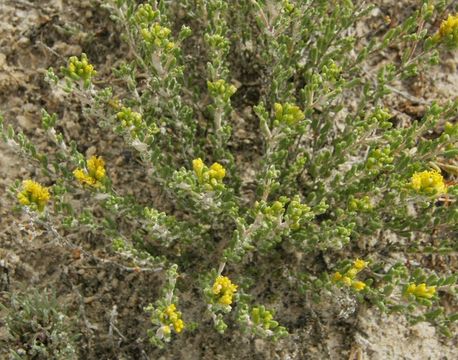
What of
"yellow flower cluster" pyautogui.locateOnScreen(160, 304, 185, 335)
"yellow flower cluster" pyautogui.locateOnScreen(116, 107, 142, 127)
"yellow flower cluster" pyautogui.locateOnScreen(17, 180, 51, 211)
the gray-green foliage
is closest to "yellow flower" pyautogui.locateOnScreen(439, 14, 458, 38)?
"yellow flower cluster" pyautogui.locateOnScreen(116, 107, 142, 127)

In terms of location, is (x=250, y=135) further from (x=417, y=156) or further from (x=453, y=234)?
(x=453, y=234)

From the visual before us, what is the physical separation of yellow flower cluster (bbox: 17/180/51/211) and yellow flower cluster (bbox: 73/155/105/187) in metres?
0.20

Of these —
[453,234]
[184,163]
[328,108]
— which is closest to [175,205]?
[184,163]

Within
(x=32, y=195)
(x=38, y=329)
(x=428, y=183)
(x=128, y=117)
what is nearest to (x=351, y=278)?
(x=428, y=183)

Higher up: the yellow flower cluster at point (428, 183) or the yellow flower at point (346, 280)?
the yellow flower cluster at point (428, 183)

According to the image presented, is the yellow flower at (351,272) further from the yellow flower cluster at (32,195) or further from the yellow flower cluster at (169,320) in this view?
the yellow flower cluster at (32,195)

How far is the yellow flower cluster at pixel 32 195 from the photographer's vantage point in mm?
2863

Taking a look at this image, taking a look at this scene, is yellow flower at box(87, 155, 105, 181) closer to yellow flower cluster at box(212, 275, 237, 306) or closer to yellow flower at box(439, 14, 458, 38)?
yellow flower cluster at box(212, 275, 237, 306)

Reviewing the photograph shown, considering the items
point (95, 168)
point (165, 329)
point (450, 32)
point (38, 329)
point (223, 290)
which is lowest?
point (38, 329)

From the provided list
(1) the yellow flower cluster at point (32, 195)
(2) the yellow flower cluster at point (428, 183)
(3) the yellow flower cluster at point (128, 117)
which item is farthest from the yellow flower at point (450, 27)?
(1) the yellow flower cluster at point (32, 195)

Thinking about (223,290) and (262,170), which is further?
(262,170)

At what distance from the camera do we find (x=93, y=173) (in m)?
3.02

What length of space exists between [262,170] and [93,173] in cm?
94

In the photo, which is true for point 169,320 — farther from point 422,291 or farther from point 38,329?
point 422,291
